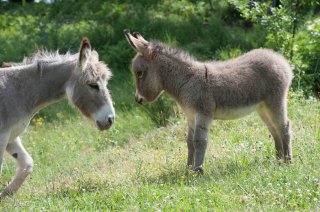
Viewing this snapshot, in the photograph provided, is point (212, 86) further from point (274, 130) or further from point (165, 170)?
point (165, 170)

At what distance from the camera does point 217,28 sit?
13.7m

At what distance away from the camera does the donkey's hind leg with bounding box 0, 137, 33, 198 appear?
263 inches

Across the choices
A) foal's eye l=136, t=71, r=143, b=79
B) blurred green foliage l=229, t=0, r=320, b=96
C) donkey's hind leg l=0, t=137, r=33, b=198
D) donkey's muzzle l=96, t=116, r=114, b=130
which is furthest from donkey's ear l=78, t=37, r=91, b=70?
blurred green foliage l=229, t=0, r=320, b=96

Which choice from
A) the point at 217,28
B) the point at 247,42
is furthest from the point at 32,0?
the point at 247,42

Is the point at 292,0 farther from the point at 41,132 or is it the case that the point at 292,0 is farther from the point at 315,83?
the point at 41,132

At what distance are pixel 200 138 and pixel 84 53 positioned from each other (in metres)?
1.53

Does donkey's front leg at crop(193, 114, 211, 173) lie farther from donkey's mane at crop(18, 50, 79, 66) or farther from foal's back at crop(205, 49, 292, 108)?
donkey's mane at crop(18, 50, 79, 66)

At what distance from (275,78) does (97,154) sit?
3.54m

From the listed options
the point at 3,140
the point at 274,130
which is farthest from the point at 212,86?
the point at 3,140

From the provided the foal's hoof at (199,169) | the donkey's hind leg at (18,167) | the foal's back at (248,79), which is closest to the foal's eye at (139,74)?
the foal's back at (248,79)

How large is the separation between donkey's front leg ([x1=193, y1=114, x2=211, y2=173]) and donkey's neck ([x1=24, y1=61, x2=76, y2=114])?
1.50m

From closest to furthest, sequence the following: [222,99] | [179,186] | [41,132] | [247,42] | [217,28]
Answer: [179,186] < [222,99] < [41,132] < [247,42] < [217,28]

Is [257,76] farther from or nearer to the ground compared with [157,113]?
farther from the ground

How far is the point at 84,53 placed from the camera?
20.2ft
